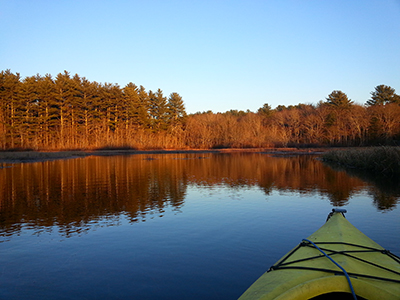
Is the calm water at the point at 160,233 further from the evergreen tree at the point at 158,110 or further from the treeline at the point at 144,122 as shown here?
the evergreen tree at the point at 158,110

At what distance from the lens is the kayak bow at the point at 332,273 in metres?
3.06

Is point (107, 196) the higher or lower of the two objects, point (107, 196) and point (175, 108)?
the lower

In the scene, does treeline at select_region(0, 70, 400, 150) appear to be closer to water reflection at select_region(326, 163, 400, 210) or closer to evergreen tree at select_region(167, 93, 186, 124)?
evergreen tree at select_region(167, 93, 186, 124)

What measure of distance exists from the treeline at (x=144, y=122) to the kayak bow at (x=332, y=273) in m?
46.3

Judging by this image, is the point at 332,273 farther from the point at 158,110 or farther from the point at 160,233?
the point at 158,110

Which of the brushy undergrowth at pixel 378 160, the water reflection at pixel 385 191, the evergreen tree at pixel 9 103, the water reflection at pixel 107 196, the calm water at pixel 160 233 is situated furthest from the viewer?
the evergreen tree at pixel 9 103

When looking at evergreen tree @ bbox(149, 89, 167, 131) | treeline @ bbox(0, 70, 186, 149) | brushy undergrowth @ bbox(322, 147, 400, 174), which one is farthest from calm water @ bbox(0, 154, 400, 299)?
evergreen tree @ bbox(149, 89, 167, 131)

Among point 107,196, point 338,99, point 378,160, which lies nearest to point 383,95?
point 338,99

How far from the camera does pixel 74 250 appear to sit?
6238mm

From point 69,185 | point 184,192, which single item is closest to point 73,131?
point 69,185

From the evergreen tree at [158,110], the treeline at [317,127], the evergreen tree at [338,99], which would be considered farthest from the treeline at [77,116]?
the evergreen tree at [338,99]

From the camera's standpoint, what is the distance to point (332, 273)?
342 centimetres

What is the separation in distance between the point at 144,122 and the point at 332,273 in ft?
181

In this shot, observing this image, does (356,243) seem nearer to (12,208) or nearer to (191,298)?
(191,298)
